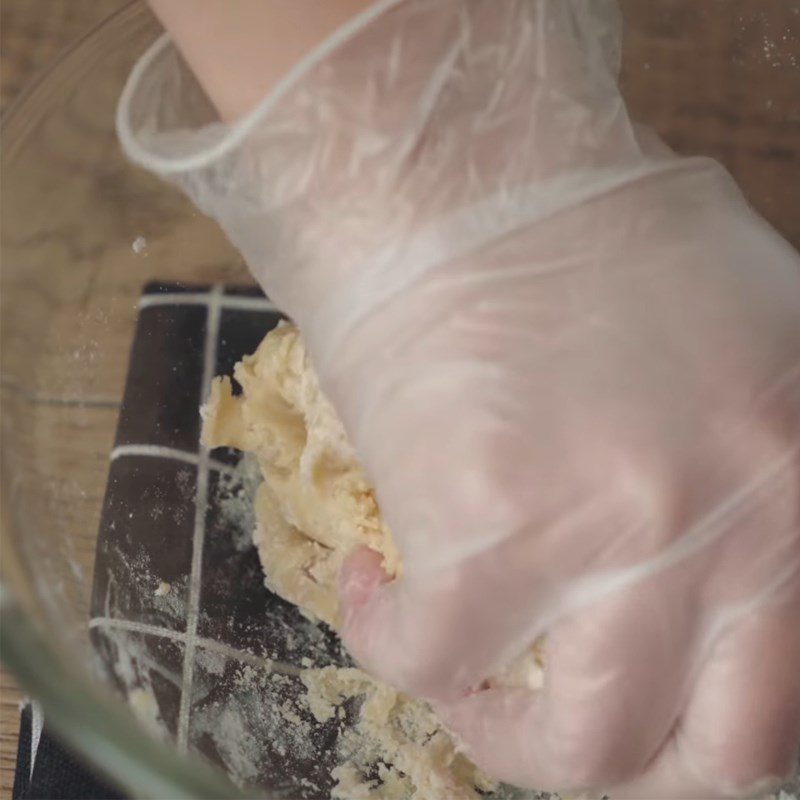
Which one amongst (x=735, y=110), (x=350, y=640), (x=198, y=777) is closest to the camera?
(x=198, y=777)

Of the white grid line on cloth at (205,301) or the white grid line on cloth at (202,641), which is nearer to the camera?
the white grid line on cloth at (202,641)

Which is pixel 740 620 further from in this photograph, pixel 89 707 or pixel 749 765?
pixel 89 707

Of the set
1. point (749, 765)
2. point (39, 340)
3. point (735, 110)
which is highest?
point (39, 340)

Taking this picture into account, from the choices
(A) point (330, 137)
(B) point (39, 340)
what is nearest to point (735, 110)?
(A) point (330, 137)

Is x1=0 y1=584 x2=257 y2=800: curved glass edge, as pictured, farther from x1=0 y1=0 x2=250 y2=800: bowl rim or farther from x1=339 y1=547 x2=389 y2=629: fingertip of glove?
x1=339 y1=547 x2=389 y2=629: fingertip of glove

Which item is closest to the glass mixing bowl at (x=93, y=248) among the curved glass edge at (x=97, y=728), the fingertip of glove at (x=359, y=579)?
the curved glass edge at (x=97, y=728)

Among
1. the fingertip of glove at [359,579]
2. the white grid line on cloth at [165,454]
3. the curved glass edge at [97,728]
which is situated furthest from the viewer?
the white grid line on cloth at [165,454]

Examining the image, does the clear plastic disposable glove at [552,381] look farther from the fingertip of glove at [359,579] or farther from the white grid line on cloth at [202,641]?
the white grid line on cloth at [202,641]
